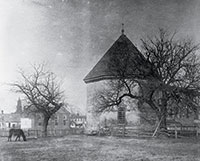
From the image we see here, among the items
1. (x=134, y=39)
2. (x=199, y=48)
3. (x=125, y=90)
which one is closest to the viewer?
(x=199, y=48)

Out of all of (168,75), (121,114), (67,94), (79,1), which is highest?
(79,1)

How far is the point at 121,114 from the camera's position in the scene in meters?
16.0

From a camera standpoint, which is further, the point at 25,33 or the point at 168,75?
the point at 168,75

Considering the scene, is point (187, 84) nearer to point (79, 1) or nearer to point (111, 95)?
point (111, 95)

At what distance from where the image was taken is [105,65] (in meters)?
16.6

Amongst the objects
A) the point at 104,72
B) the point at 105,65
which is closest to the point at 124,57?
the point at 104,72

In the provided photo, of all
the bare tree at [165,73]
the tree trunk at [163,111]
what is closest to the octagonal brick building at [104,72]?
the bare tree at [165,73]

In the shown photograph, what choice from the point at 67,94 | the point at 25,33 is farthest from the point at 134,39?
the point at 25,33

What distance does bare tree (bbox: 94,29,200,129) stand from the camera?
37.5 ft

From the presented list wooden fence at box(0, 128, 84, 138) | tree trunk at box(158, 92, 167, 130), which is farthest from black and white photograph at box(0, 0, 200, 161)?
wooden fence at box(0, 128, 84, 138)

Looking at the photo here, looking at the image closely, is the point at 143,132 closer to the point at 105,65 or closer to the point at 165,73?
the point at 165,73

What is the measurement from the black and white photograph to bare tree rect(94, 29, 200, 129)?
5 centimetres

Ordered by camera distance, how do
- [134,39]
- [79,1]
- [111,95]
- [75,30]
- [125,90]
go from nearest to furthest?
[79,1] → [75,30] → [134,39] → [111,95] → [125,90]

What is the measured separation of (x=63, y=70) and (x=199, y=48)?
6.61 m
